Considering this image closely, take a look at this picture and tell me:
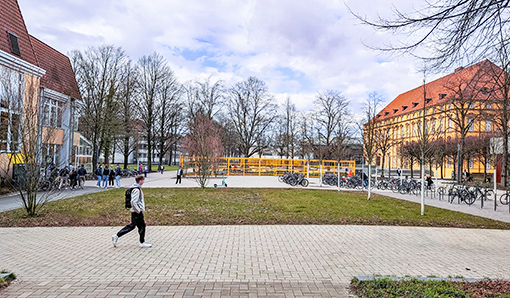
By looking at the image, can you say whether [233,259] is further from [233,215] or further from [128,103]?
[128,103]

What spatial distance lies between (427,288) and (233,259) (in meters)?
3.31

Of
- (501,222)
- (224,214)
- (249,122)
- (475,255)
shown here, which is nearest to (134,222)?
(224,214)

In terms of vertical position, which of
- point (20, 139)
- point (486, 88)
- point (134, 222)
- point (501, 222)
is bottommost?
point (501, 222)

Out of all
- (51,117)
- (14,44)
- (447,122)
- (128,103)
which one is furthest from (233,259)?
(447,122)

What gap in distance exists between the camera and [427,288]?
4562 millimetres

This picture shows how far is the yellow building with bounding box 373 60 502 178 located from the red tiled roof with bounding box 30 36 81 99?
81.6 feet

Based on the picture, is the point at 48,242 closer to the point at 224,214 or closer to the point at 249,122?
the point at 224,214

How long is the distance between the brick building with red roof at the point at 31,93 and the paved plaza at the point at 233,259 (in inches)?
131

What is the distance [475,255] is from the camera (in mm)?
7168

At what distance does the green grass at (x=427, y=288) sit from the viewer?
4379mm

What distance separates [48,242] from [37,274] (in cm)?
255

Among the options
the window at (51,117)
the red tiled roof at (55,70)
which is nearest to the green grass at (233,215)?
the window at (51,117)

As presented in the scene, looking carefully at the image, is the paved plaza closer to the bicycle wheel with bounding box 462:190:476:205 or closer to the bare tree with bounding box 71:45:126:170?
the bicycle wheel with bounding box 462:190:476:205

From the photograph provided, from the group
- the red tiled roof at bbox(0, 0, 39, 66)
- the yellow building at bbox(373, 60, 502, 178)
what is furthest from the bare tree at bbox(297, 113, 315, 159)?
the red tiled roof at bbox(0, 0, 39, 66)
